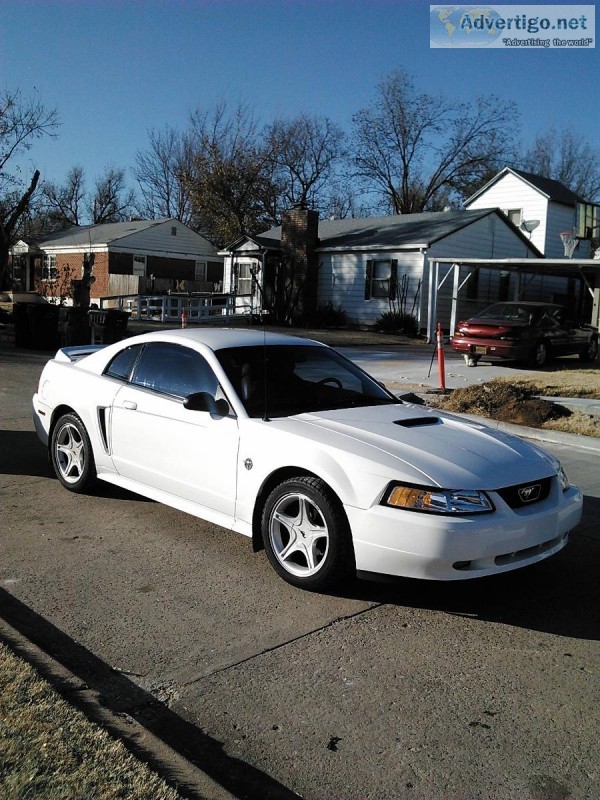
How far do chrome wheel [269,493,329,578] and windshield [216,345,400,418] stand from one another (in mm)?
684

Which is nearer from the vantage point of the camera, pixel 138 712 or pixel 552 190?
pixel 138 712

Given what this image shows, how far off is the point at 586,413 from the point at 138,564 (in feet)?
24.3

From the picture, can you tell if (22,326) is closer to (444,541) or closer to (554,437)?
(554,437)

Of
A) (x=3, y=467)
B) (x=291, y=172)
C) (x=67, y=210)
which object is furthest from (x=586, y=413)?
(x=67, y=210)

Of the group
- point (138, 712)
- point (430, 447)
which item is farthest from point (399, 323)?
point (138, 712)

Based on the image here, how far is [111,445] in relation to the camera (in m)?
5.71

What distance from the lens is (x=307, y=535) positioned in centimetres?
432

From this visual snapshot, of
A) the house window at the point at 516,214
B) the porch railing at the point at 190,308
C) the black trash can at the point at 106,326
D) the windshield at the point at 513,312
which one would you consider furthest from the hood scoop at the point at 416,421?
the house window at the point at 516,214

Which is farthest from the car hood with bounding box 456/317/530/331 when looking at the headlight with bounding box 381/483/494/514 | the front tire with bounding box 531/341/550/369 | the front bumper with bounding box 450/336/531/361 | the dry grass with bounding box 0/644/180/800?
the dry grass with bounding box 0/644/180/800

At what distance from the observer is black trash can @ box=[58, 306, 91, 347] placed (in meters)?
18.5

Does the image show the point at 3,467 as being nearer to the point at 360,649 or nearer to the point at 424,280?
the point at 360,649

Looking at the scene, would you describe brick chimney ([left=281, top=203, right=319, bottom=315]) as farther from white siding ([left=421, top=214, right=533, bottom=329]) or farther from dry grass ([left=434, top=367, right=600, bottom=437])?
dry grass ([left=434, top=367, right=600, bottom=437])

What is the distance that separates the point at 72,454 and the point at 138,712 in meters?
3.44

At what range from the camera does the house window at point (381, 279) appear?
27.8 meters
